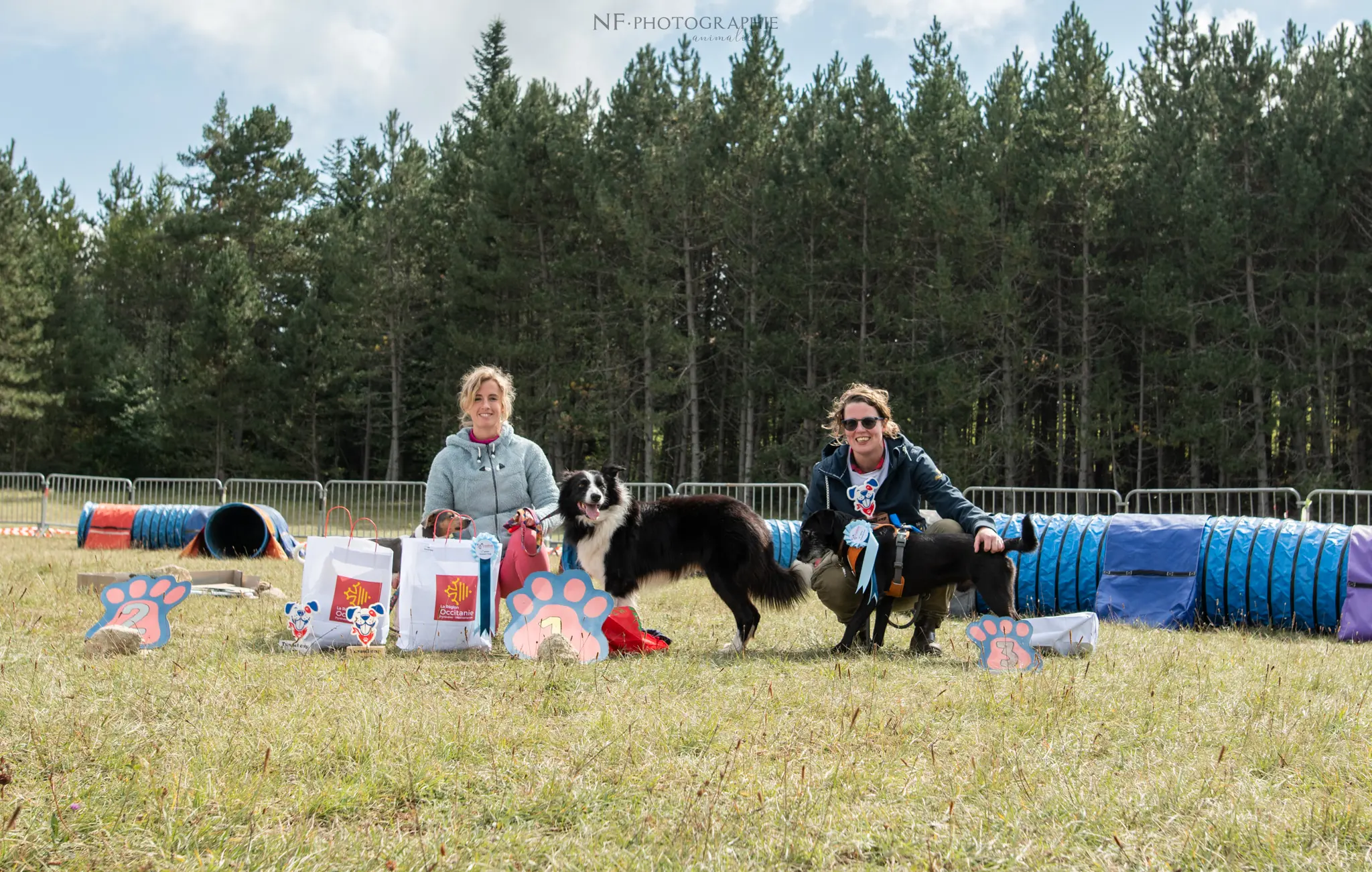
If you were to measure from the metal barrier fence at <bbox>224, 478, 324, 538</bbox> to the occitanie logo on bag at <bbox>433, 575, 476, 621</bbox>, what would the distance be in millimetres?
11601

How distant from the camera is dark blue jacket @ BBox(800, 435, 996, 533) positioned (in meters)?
5.01

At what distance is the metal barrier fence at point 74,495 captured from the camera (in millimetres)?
16812

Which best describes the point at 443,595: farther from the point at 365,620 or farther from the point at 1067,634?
the point at 1067,634

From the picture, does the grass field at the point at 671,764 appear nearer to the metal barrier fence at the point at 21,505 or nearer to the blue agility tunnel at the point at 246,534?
the blue agility tunnel at the point at 246,534

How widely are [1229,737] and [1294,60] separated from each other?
20.8 metres

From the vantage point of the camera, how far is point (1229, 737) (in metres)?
3.18

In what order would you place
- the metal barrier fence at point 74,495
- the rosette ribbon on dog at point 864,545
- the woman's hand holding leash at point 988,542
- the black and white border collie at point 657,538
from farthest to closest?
the metal barrier fence at point 74,495, the black and white border collie at point 657,538, the rosette ribbon on dog at point 864,545, the woman's hand holding leash at point 988,542

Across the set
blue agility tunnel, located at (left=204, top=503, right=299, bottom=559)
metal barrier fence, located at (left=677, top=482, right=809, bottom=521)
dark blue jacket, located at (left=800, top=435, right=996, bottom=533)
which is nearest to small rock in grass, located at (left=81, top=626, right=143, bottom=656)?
dark blue jacket, located at (left=800, top=435, right=996, bottom=533)

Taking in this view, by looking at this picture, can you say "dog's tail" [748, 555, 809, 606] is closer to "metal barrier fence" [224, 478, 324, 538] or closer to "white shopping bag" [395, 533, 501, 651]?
"white shopping bag" [395, 533, 501, 651]

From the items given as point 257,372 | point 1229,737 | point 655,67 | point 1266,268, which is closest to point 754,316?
point 655,67

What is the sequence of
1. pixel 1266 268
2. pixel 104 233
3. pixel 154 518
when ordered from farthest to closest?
pixel 104 233 → pixel 1266 268 → pixel 154 518

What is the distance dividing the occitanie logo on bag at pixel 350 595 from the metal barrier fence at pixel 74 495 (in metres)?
13.8

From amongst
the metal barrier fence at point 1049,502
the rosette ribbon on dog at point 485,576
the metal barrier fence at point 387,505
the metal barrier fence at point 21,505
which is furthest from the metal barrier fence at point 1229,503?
the metal barrier fence at point 21,505

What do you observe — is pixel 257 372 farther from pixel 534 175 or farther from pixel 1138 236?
pixel 1138 236
